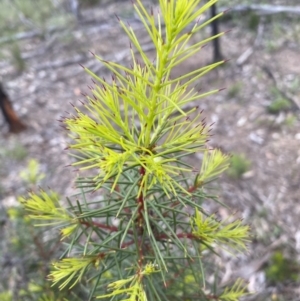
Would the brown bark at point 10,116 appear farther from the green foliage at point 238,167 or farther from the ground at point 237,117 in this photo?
the green foliage at point 238,167

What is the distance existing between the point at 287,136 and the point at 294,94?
0.66 metres

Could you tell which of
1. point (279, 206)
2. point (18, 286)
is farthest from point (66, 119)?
point (279, 206)

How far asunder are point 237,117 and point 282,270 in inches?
73.3

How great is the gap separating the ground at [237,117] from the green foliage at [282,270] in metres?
0.04

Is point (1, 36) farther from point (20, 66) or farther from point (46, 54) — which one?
point (46, 54)

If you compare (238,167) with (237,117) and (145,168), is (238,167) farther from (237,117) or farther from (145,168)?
(145,168)

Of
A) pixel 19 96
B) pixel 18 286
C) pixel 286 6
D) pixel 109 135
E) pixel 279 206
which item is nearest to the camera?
pixel 109 135

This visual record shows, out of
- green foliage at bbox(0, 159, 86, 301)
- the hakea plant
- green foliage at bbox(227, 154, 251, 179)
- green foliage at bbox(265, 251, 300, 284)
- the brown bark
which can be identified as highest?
the hakea plant

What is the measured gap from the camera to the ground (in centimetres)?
265

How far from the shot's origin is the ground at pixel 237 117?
265 cm

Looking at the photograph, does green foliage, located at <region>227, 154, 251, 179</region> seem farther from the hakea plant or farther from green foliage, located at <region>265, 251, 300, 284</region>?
the hakea plant

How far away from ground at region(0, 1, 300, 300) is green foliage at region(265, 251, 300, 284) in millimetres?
37

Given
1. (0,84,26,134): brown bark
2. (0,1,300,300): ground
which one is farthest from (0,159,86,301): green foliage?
(0,84,26,134): brown bark

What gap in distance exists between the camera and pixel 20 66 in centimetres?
512
